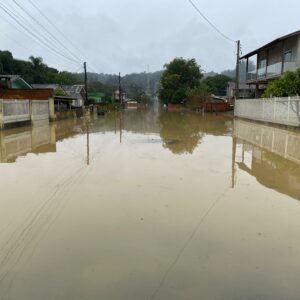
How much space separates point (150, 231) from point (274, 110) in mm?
21013

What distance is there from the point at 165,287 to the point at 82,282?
2.70 ft

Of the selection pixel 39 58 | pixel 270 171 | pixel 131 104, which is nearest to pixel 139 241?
pixel 270 171

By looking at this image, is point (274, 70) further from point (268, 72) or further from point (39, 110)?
point (39, 110)

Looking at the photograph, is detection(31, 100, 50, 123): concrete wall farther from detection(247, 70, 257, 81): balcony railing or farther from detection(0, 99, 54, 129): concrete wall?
detection(247, 70, 257, 81): balcony railing

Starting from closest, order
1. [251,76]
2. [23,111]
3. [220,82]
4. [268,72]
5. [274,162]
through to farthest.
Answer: [274,162] → [23,111] → [268,72] → [251,76] → [220,82]

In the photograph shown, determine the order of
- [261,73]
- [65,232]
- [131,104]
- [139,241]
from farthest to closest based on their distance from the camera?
1. [131,104]
2. [261,73]
3. [65,232]
4. [139,241]

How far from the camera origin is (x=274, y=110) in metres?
24.0

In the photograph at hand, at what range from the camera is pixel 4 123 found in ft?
69.9

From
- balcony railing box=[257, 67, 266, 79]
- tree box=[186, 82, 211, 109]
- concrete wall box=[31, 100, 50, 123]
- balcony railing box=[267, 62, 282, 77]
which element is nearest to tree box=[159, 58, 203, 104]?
tree box=[186, 82, 211, 109]

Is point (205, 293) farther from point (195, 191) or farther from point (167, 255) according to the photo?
point (195, 191)

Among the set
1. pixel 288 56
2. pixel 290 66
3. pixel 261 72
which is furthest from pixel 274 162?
pixel 261 72

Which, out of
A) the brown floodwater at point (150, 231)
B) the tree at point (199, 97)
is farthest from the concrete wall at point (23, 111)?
the tree at point (199, 97)

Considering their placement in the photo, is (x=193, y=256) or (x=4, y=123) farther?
(x=4, y=123)

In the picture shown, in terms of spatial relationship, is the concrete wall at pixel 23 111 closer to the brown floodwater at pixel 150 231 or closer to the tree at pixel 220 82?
the brown floodwater at pixel 150 231
